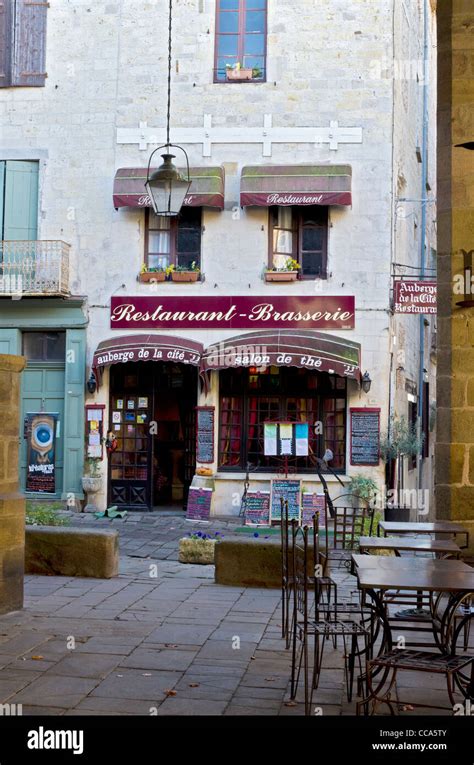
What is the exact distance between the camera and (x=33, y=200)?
60.5ft

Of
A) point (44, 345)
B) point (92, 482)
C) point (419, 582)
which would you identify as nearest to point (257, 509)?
point (92, 482)

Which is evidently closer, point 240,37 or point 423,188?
point 240,37

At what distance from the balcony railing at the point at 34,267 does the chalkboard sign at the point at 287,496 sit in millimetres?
5053

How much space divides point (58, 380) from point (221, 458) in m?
3.26

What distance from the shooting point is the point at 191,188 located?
56.8 ft

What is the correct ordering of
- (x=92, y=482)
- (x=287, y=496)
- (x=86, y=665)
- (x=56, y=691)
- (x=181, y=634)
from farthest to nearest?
1. (x=92, y=482)
2. (x=287, y=496)
3. (x=181, y=634)
4. (x=86, y=665)
5. (x=56, y=691)

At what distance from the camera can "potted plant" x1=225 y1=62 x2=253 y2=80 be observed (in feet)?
58.7

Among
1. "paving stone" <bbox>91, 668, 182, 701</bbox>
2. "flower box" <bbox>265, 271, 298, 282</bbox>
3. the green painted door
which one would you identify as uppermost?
"flower box" <bbox>265, 271, 298, 282</bbox>

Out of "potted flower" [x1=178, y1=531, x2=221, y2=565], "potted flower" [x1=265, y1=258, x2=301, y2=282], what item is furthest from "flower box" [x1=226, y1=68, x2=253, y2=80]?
"potted flower" [x1=178, y1=531, x2=221, y2=565]

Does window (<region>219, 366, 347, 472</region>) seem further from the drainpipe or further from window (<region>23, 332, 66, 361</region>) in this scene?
the drainpipe

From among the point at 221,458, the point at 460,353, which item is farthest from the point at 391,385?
the point at 460,353

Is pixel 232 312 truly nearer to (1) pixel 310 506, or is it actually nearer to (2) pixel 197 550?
(1) pixel 310 506

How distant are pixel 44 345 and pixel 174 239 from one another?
3050 millimetres

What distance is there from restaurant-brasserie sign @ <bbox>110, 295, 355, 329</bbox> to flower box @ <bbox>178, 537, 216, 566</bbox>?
6911mm
